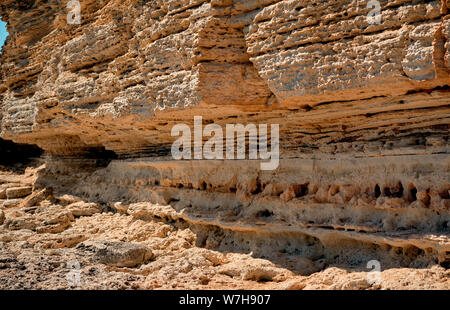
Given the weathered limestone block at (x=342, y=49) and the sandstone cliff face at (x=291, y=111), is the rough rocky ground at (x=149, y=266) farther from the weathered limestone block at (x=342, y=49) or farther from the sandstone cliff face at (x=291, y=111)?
the weathered limestone block at (x=342, y=49)

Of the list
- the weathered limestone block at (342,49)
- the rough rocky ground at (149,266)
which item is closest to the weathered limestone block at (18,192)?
the rough rocky ground at (149,266)

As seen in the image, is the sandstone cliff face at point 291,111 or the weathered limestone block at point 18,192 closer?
the sandstone cliff face at point 291,111

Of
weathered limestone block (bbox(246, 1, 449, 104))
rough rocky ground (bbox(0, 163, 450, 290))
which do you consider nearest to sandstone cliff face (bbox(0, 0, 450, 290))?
weathered limestone block (bbox(246, 1, 449, 104))

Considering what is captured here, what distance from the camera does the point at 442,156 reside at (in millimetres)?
3152

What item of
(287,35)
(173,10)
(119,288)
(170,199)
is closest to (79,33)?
(173,10)

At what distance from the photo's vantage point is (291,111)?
4012mm

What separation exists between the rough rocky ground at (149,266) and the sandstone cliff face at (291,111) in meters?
0.19

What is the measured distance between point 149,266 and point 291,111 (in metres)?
2.12

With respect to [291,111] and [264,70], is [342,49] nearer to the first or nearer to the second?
[264,70]

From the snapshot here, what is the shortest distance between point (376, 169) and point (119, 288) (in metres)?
2.47

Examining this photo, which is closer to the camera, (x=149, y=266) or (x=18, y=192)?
(x=149, y=266)

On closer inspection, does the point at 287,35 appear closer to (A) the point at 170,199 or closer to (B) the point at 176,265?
(B) the point at 176,265

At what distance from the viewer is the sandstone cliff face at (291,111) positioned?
3114mm

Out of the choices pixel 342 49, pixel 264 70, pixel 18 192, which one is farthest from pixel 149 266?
pixel 18 192
